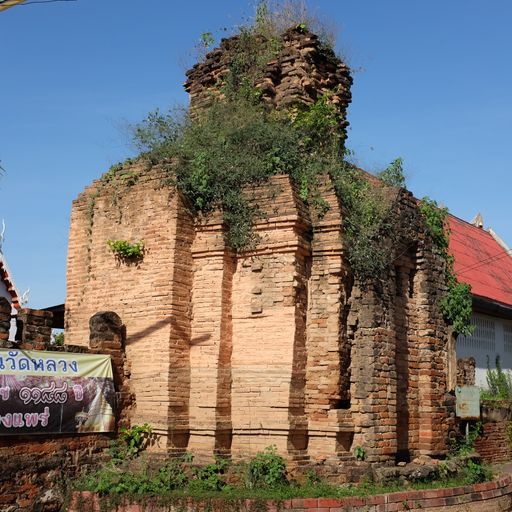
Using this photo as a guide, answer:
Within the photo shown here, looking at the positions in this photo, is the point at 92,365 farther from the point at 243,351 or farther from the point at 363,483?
the point at 363,483

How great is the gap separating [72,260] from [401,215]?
17.5 feet

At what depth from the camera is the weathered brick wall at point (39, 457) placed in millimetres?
9078

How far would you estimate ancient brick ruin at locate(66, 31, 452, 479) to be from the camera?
10266 millimetres

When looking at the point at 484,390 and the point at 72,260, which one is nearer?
the point at 72,260

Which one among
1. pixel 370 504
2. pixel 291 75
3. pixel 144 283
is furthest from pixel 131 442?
pixel 291 75

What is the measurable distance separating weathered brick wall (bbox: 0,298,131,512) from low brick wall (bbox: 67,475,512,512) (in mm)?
373

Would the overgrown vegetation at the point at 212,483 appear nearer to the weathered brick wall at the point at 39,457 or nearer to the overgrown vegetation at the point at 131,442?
the overgrown vegetation at the point at 131,442

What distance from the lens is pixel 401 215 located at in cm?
1204

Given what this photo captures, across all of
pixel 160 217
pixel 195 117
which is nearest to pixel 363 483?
pixel 160 217

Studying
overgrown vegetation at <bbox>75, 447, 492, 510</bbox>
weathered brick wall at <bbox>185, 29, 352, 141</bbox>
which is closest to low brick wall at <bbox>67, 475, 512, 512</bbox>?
overgrown vegetation at <bbox>75, 447, 492, 510</bbox>

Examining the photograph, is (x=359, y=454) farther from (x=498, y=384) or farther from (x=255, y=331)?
(x=498, y=384)

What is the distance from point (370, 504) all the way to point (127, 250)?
16.3 feet

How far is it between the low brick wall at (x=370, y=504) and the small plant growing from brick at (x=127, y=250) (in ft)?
11.3

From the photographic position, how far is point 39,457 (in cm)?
941
